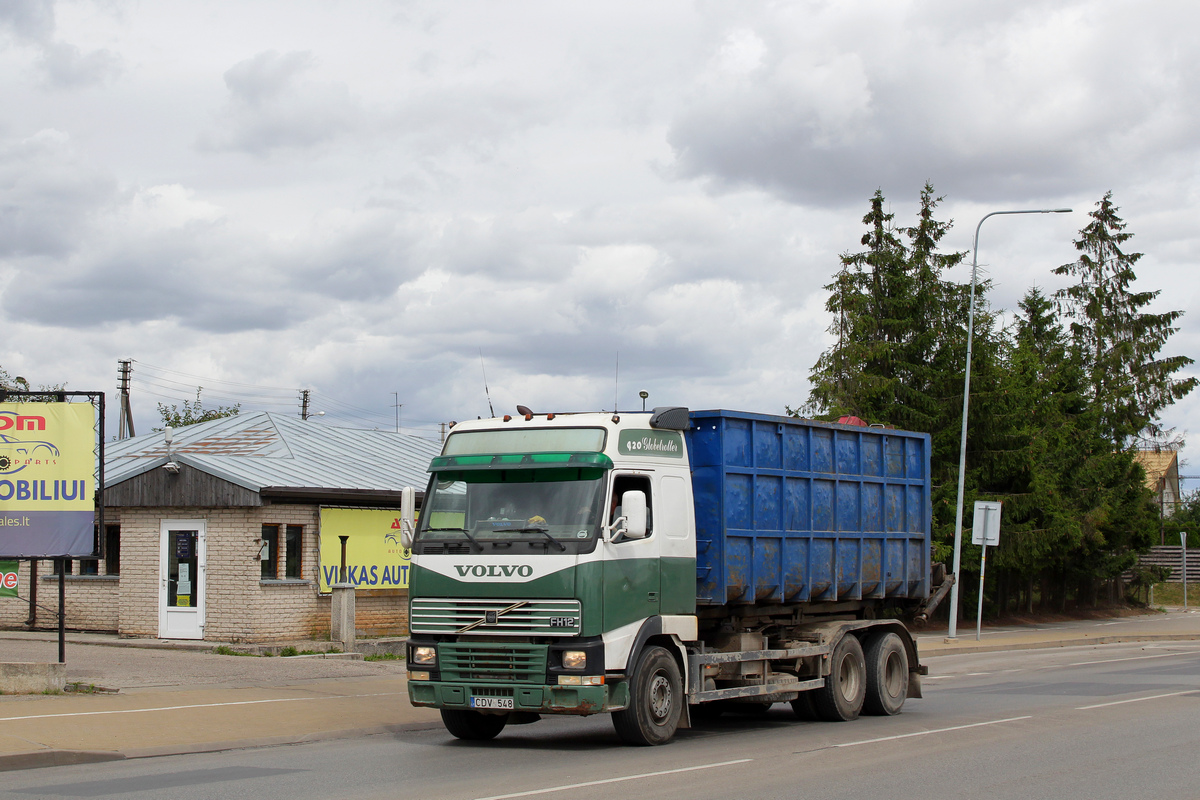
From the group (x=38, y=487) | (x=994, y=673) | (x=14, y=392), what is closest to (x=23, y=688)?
(x=38, y=487)

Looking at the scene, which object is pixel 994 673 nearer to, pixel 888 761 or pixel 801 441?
pixel 801 441

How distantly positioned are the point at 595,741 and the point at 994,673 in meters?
11.8

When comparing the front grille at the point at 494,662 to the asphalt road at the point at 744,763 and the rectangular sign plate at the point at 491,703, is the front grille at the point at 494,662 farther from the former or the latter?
the asphalt road at the point at 744,763

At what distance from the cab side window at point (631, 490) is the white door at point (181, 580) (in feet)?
41.9

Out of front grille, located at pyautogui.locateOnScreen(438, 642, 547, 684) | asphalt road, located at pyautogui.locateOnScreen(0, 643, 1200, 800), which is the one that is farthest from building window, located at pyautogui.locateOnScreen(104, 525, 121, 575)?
front grille, located at pyautogui.locateOnScreen(438, 642, 547, 684)

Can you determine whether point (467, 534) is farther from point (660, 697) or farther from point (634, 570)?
point (660, 697)

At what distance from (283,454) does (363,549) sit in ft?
9.30

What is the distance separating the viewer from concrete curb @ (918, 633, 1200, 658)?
2731 cm

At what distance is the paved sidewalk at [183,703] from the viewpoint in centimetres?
1177

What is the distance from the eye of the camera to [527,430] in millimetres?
12078

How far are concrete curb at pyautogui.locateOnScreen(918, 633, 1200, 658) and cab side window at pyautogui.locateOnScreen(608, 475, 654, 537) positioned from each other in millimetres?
15489

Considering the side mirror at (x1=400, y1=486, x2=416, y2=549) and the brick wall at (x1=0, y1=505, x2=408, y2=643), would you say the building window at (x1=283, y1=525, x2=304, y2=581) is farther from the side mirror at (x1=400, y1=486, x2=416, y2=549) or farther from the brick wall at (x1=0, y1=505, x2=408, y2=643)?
the side mirror at (x1=400, y1=486, x2=416, y2=549)

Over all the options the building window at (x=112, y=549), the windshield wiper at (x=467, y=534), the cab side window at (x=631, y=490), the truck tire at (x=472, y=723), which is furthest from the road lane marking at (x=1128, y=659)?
the building window at (x=112, y=549)

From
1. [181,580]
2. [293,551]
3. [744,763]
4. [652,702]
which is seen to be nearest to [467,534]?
[652,702]
